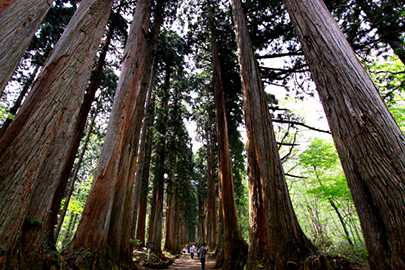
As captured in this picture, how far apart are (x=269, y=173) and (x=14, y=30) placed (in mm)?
4498

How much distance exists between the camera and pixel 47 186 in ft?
7.64

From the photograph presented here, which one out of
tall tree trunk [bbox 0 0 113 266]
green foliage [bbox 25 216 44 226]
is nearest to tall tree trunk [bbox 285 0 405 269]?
tall tree trunk [bbox 0 0 113 266]

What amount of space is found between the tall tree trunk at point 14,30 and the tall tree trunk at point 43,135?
1.45 ft

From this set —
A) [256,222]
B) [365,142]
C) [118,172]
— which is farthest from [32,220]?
[256,222]

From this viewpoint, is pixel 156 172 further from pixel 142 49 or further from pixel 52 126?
pixel 52 126

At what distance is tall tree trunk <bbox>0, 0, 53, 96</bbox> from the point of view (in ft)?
5.35

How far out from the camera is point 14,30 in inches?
68.8

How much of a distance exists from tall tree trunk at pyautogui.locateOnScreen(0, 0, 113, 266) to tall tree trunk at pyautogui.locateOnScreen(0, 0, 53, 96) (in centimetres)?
44

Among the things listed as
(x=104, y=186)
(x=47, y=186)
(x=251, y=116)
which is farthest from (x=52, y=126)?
(x=251, y=116)

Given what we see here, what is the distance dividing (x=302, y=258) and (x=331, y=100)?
284 centimetres

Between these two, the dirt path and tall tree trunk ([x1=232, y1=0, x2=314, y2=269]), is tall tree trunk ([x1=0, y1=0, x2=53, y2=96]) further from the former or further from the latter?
the dirt path

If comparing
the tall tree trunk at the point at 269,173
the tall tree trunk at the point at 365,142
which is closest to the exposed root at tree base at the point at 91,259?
the tall tree trunk at the point at 269,173

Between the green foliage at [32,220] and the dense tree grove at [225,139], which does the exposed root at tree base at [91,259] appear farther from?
the green foliage at [32,220]

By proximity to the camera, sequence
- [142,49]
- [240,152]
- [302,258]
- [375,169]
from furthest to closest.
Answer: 1. [240,152]
2. [142,49]
3. [302,258]
4. [375,169]
